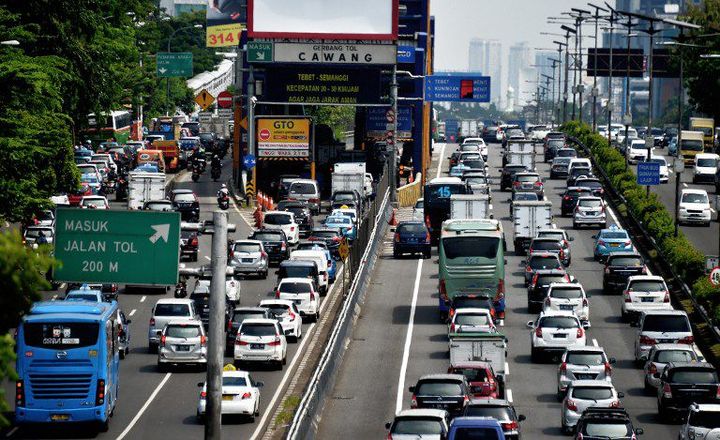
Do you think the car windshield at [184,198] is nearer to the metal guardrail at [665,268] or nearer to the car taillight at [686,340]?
the metal guardrail at [665,268]

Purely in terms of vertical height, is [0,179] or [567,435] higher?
[0,179]

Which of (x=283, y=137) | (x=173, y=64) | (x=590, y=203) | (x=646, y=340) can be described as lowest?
(x=646, y=340)

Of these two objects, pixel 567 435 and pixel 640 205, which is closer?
pixel 567 435

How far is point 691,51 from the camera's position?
14112 cm

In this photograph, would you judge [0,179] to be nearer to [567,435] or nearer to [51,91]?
[51,91]

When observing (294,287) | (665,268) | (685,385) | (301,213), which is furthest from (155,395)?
(301,213)

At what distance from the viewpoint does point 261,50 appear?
96.2 m

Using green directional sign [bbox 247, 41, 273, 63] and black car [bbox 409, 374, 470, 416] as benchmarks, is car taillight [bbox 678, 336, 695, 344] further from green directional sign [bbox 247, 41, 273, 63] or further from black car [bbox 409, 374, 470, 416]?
green directional sign [bbox 247, 41, 273, 63]

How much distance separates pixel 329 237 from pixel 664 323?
24.4m

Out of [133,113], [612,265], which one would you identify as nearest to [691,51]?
[133,113]

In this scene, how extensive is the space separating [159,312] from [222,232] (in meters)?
24.6

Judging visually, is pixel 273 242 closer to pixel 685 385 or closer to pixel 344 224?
pixel 344 224

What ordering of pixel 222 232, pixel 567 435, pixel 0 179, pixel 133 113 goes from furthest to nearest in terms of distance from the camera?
1. pixel 133 113
2. pixel 0 179
3. pixel 567 435
4. pixel 222 232

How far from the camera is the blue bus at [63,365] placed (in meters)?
40.5
